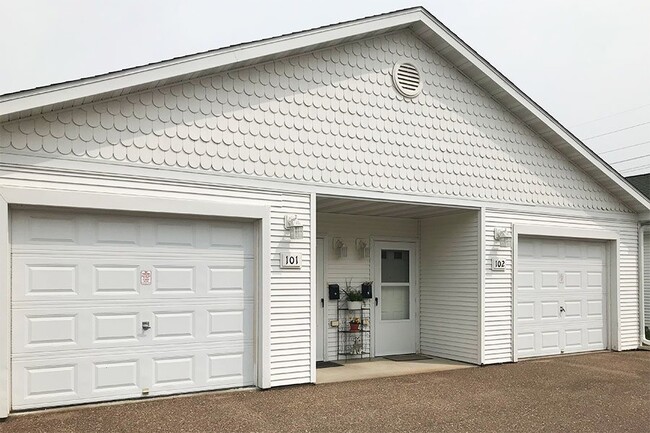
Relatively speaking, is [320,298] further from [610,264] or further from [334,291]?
[610,264]

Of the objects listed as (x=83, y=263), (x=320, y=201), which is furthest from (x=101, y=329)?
(x=320, y=201)

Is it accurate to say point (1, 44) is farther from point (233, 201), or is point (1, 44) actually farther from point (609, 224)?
point (609, 224)

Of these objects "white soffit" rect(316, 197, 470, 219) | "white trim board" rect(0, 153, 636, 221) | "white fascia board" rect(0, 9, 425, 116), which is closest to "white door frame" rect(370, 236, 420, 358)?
"white soffit" rect(316, 197, 470, 219)

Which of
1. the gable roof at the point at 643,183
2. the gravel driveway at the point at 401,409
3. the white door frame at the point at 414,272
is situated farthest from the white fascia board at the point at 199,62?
the gable roof at the point at 643,183

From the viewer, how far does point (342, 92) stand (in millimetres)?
9148

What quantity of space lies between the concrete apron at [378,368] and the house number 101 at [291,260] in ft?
5.84

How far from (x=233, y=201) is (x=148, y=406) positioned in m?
2.74

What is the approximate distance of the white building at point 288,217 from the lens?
7.08m

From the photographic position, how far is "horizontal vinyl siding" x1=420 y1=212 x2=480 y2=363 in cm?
1054

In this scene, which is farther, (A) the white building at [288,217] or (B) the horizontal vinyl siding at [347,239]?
(B) the horizontal vinyl siding at [347,239]

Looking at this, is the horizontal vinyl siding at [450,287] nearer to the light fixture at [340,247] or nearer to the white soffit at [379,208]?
the white soffit at [379,208]

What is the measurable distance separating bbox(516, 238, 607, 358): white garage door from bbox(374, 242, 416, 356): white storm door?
1.98 meters

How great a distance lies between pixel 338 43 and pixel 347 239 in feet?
11.9

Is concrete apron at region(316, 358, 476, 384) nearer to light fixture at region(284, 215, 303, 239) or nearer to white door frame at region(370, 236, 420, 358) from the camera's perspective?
white door frame at region(370, 236, 420, 358)
